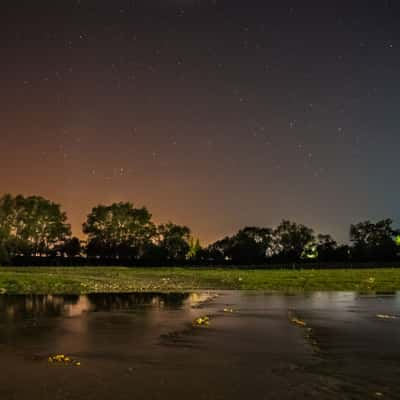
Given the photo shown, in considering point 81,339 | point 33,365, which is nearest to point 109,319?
point 81,339

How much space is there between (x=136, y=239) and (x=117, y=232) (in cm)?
453

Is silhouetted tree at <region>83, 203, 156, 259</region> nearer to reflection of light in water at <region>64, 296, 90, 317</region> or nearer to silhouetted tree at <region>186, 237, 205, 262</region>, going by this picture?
silhouetted tree at <region>186, 237, 205, 262</region>

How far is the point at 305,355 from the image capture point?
33.6 feet

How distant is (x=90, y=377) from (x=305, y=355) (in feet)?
13.4

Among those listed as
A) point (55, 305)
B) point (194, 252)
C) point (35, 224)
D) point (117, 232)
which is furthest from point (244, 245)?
point (55, 305)

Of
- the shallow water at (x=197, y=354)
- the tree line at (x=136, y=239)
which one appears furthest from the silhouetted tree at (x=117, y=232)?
the shallow water at (x=197, y=354)

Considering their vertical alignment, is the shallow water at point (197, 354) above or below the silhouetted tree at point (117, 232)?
below

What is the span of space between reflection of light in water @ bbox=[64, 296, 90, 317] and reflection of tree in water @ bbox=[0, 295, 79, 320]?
14 centimetres

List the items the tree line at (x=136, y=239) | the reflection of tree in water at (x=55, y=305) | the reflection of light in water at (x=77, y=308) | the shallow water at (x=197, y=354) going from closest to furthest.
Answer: the shallow water at (x=197, y=354), the reflection of tree in water at (x=55, y=305), the reflection of light in water at (x=77, y=308), the tree line at (x=136, y=239)

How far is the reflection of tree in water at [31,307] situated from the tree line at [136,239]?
7618 cm

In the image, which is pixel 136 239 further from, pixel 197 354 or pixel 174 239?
pixel 197 354

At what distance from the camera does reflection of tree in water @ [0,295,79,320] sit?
1719 centimetres

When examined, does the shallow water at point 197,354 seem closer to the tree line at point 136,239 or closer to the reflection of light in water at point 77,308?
the reflection of light in water at point 77,308

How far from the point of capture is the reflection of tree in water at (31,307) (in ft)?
56.4
